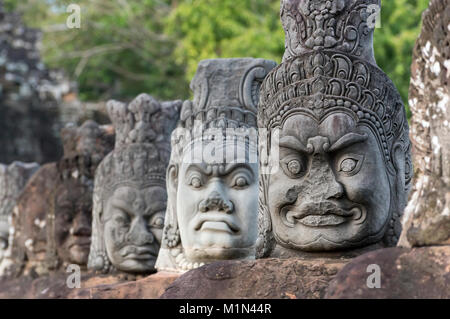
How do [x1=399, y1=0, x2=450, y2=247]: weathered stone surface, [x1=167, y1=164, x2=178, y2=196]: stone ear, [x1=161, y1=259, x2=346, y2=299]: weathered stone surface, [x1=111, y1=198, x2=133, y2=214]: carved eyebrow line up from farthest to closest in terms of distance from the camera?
[x1=111, y1=198, x2=133, y2=214]: carved eyebrow
[x1=167, y1=164, x2=178, y2=196]: stone ear
[x1=161, y1=259, x2=346, y2=299]: weathered stone surface
[x1=399, y1=0, x2=450, y2=247]: weathered stone surface

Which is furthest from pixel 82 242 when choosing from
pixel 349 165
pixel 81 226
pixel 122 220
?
pixel 349 165

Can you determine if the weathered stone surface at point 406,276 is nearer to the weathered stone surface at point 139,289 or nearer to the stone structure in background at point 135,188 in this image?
the weathered stone surface at point 139,289

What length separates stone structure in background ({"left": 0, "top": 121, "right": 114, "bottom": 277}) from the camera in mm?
9320

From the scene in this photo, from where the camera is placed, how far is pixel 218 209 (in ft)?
21.5

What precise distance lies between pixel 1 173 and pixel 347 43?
7.10m

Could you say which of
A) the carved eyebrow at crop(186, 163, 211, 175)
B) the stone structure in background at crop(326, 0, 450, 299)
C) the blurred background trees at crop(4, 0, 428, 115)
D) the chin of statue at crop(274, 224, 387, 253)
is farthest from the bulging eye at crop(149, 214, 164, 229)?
the blurred background trees at crop(4, 0, 428, 115)

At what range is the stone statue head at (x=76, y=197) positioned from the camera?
930 cm

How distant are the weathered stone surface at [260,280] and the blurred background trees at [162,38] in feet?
25.6

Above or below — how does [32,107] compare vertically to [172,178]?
above

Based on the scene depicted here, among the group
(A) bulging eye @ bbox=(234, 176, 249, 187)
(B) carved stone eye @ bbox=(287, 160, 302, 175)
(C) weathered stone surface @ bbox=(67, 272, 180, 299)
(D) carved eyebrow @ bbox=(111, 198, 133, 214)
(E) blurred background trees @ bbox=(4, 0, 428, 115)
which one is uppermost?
(E) blurred background trees @ bbox=(4, 0, 428, 115)

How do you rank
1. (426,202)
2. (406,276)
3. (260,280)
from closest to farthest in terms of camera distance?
(406,276), (426,202), (260,280)

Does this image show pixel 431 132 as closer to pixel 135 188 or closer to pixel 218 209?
pixel 218 209

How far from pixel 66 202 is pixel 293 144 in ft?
15.2

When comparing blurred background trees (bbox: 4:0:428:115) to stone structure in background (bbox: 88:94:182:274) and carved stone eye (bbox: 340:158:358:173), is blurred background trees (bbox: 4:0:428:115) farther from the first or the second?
carved stone eye (bbox: 340:158:358:173)
